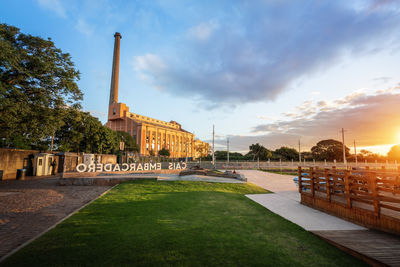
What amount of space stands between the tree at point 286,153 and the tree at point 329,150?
10028mm

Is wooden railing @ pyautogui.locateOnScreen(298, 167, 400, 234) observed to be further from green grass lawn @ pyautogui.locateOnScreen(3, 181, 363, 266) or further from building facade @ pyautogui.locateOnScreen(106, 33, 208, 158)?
building facade @ pyautogui.locateOnScreen(106, 33, 208, 158)

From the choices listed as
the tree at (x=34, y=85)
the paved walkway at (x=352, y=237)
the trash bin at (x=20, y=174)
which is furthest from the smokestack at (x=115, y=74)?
the paved walkway at (x=352, y=237)

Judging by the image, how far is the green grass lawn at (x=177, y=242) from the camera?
12.8 ft

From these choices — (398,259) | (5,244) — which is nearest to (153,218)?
(5,244)

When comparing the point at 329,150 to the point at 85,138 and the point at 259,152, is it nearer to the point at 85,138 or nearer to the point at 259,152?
the point at 259,152

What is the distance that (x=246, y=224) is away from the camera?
6.27 m

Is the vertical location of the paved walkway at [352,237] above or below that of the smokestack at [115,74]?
below

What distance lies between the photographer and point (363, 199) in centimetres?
665

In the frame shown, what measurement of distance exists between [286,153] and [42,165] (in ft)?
287

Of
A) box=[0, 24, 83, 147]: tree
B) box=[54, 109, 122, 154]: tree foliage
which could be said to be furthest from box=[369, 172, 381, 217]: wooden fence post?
box=[54, 109, 122, 154]: tree foliage

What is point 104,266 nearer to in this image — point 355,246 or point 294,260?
point 294,260

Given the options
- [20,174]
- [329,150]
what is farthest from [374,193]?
[329,150]

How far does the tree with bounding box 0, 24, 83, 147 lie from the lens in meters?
10.8

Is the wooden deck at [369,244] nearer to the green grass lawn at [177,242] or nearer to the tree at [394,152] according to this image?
the green grass lawn at [177,242]
